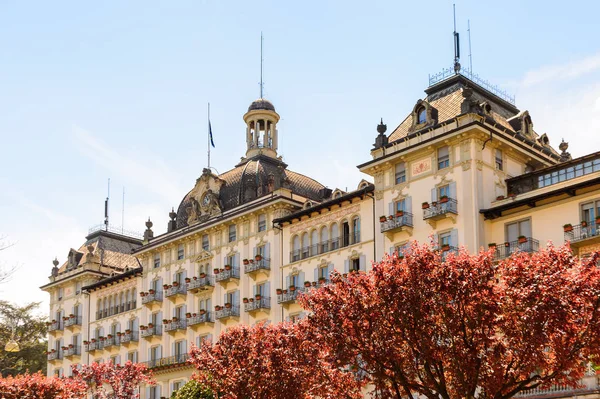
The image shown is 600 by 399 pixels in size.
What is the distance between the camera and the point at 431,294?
3266cm

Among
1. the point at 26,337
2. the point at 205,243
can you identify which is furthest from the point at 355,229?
the point at 26,337

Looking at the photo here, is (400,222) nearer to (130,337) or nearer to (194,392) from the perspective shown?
(194,392)

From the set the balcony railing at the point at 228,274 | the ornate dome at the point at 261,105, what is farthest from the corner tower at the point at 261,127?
the balcony railing at the point at 228,274

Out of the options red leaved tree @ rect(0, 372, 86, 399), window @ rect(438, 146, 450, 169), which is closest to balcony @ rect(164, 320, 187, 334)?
red leaved tree @ rect(0, 372, 86, 399)

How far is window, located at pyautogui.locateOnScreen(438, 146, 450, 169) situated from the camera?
55688 millimetres

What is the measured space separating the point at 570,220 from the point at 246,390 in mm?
19706

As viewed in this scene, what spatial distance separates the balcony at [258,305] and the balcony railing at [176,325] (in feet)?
30.8

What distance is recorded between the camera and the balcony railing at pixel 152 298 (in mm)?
78375

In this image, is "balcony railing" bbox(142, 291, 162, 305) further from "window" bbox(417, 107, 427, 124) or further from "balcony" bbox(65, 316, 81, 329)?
"window" bbox(417, 107, 427, 124)

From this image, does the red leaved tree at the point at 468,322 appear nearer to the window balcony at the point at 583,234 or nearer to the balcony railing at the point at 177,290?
the window balcony at the point at 583,234

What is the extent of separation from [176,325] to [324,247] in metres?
17.5

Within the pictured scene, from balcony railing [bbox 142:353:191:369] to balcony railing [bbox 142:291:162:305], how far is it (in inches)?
196

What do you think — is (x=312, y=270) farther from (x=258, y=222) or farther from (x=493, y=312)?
(x=493, y=312)

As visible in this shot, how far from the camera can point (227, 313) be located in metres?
69.2
